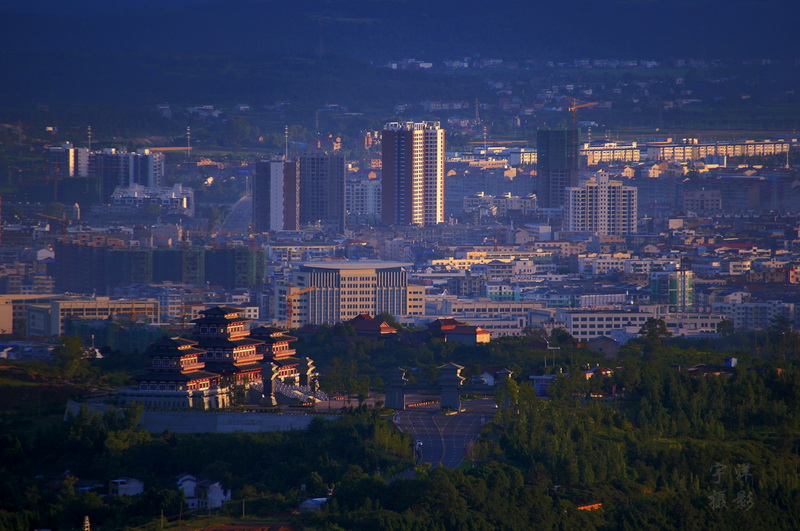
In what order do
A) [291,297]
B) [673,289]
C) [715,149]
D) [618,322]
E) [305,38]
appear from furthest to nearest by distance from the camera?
[305,38] → [715,149] → [673,289] → [291,297] → [618,322]

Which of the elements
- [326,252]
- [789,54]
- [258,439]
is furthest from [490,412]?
[789,54]

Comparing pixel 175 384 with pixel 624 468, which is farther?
pixel 175 384

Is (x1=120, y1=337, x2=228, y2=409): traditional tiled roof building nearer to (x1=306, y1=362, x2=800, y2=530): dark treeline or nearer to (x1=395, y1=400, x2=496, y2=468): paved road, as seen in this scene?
(x1=395, y1=400, x2=496, y2=468): paved road

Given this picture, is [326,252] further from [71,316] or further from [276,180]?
[71,316]

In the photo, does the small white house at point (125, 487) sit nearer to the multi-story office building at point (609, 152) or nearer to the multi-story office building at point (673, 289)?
the multi-story office building at point (673, 289)

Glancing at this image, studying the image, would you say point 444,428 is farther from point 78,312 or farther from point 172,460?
point 78,312

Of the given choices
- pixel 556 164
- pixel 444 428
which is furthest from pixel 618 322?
pixel 556 164

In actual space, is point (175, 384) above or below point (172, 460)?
above
